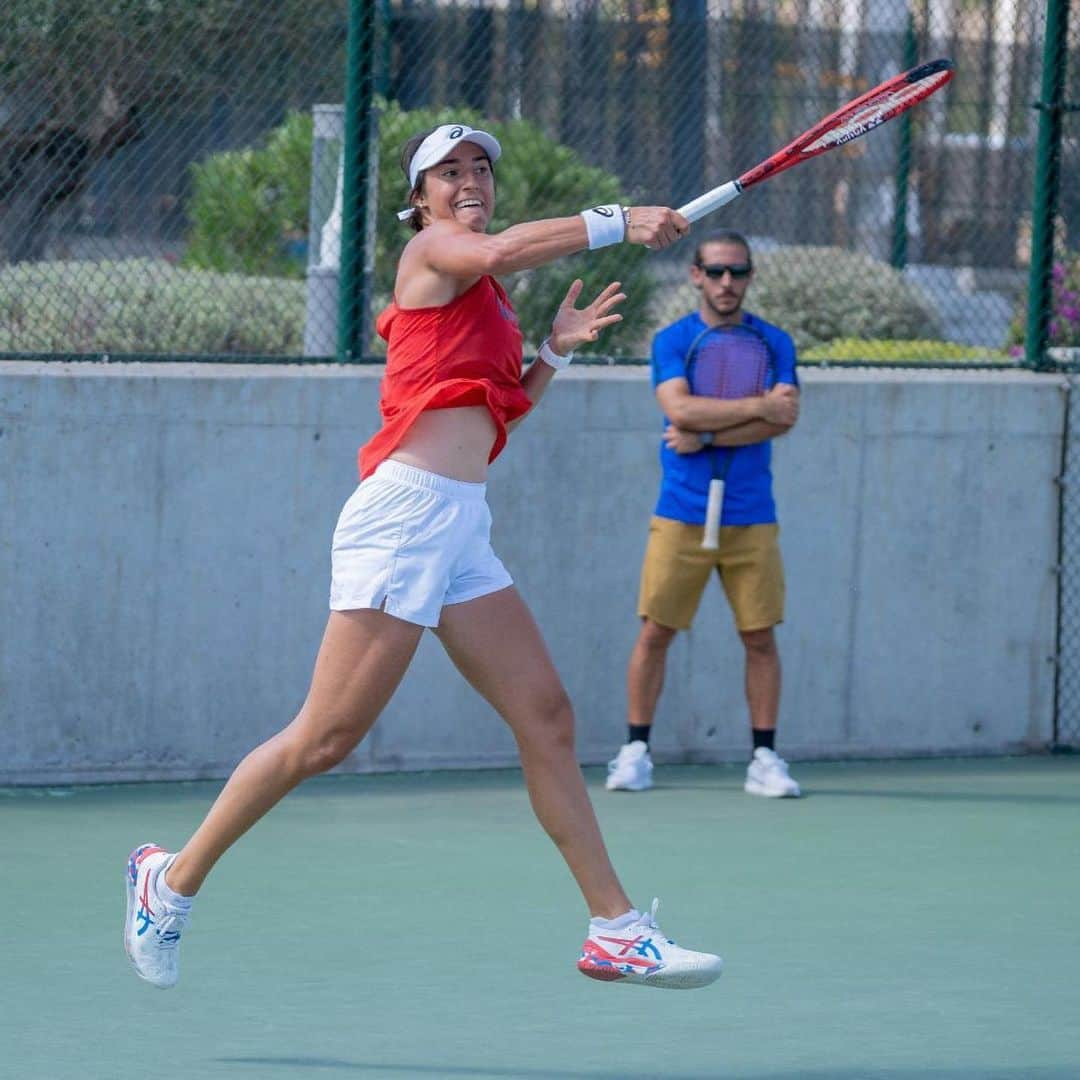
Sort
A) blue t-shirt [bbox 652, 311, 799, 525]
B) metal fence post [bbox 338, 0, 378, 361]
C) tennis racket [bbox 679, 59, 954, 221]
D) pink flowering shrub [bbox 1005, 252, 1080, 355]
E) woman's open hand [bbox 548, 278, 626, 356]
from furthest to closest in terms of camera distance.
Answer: pink flowering shrub [bbox 1005, 252, 1080, 355] < metal fence post [bbox 338, 0, 378, 361] < blue t-shirt [bbox 652, 311, 799, 525] < tennis racket [bbox 679, 59, 954, 221] < woman's open hand [bbox 548, 278, 626, 356]

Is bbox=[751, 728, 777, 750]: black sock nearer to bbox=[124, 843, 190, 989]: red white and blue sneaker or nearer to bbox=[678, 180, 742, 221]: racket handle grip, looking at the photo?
bbox=[678, 180, 742, 221]: racket handle grip

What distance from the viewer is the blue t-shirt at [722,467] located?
7523 millimetres

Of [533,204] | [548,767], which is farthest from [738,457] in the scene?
[533,204]

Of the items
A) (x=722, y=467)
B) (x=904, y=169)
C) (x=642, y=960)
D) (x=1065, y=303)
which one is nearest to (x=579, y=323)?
(x=642, y=960)

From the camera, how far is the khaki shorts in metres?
7.55

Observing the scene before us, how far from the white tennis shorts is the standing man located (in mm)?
2730

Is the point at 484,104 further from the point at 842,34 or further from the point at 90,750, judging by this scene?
the point at 90,750

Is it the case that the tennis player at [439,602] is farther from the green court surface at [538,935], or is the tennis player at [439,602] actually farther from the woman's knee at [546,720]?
the green court surface at [538,935]

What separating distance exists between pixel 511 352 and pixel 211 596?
9.31 feet

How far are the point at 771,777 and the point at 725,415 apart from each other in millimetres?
1256

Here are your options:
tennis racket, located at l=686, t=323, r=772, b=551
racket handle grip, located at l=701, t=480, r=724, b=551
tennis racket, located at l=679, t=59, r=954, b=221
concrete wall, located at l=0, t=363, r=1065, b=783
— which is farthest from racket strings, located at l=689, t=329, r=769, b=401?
tennis racket, located at l=679, t=59, r=954, b=221

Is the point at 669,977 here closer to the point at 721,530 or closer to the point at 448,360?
the point at 448,360

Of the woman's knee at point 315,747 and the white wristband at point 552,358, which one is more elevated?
the white wristband at point 552,358

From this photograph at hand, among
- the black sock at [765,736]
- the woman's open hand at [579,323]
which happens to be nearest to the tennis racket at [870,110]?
the woman's open hand at [579,323]
